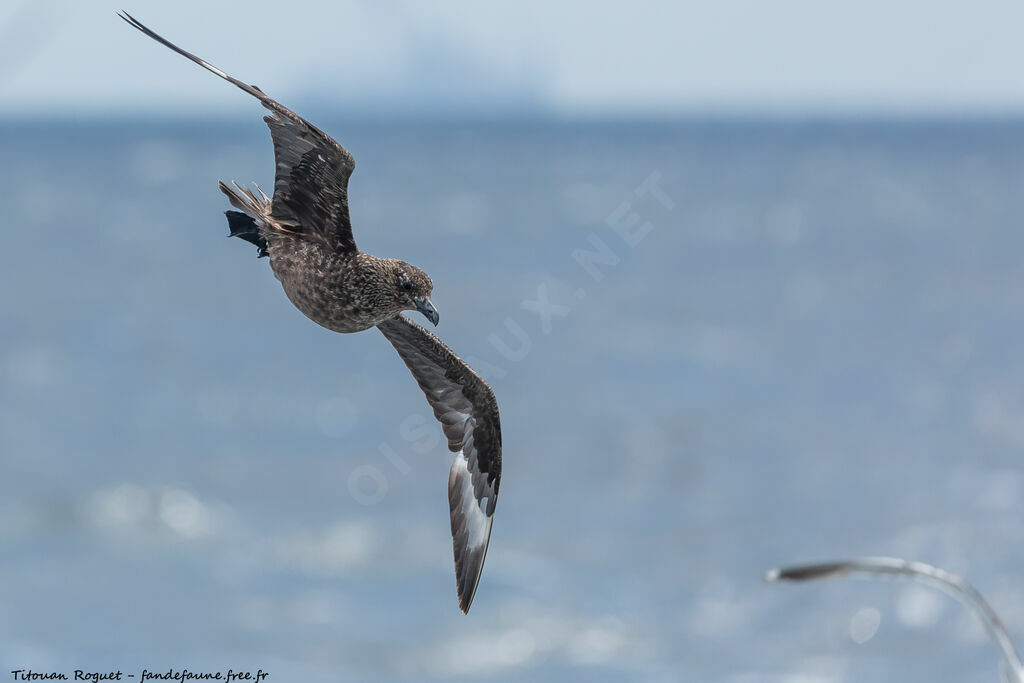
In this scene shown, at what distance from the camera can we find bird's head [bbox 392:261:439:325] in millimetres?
4086

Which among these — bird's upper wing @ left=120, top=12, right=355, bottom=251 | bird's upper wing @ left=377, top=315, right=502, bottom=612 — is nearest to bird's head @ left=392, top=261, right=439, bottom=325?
bird's upper wing @ left=120, top=12, right=355, bottom=251

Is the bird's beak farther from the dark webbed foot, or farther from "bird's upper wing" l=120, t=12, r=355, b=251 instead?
the dark webbed foot

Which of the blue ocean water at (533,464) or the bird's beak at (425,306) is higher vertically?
the blue ocean water at (533,464)

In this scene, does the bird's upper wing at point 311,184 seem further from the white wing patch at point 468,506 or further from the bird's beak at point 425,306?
the white wing patch at point 468,506

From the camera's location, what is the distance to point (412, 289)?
4160 millimetres

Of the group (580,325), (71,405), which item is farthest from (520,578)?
(580,325)

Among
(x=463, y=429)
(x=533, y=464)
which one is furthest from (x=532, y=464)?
(x=463, y=429)

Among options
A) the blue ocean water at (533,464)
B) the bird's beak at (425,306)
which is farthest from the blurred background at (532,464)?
the bird's beak at (425,306)

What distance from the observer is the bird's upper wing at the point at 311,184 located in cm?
398

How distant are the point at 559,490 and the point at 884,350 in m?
17.3

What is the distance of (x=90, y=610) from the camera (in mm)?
20984

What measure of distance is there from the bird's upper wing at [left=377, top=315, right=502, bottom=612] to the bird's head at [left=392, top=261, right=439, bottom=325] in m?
1.20

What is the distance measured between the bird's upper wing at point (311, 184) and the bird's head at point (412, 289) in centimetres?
19

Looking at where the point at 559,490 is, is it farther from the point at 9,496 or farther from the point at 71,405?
the point at 71,405
